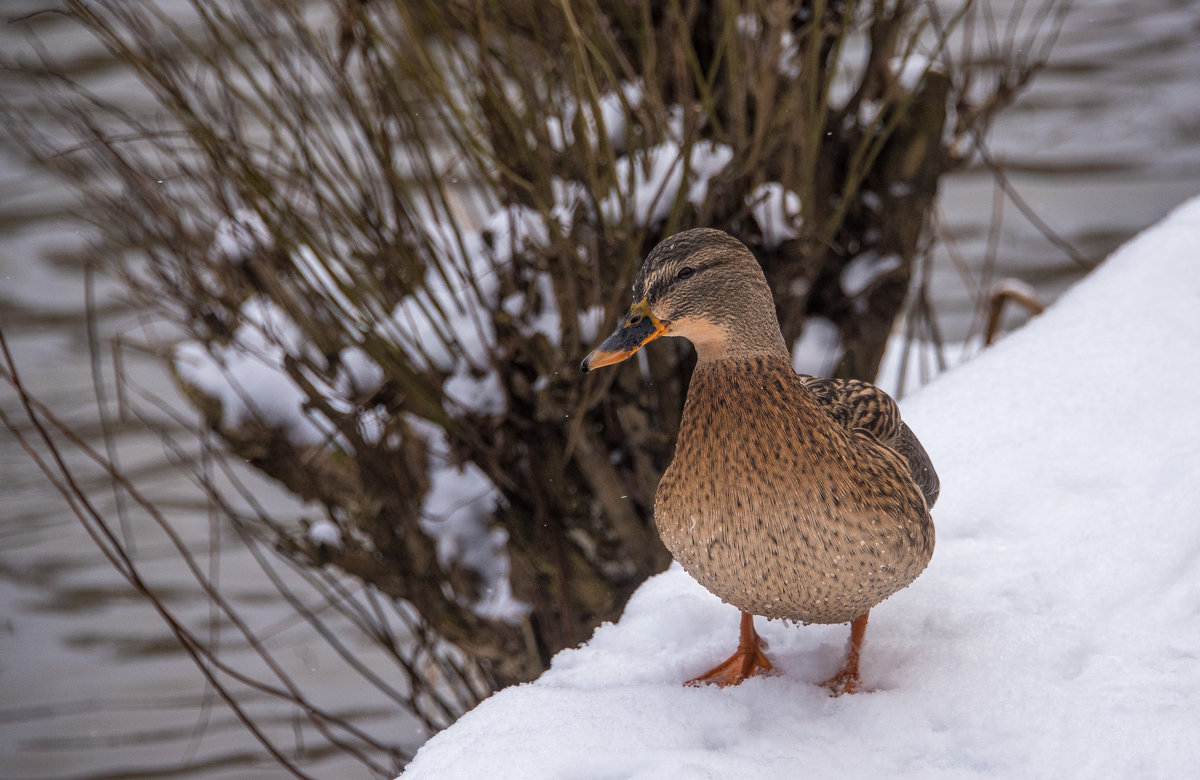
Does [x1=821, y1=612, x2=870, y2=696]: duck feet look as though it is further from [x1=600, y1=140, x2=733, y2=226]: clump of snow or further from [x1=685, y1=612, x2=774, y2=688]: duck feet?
[x1=600, y1=140, x2=733, y2=226]: clump of snow

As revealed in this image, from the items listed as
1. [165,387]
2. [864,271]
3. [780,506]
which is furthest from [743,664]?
[165,387]

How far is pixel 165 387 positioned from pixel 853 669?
5.91 metres

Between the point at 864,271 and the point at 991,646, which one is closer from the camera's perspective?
the point at 991,646

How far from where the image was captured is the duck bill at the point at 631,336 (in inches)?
66.1

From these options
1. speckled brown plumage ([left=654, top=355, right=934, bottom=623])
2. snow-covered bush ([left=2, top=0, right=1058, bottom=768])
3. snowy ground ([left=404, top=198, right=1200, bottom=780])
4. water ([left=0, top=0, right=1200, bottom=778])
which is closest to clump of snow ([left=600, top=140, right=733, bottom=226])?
snow-covered bush ([left=2, top=0, right=1058, bottom=768])

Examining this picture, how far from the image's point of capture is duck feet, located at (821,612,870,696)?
1.82 m

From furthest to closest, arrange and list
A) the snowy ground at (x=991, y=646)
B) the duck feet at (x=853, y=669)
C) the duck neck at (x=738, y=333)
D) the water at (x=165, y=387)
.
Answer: the water at (x=165, y=387) → the duck feet at (x=853, y=669) → the duck neck at (x=738, y=333) → the snowy ground at (x=991, y=646)

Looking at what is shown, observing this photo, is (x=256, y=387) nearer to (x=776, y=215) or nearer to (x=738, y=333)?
(x=776, y=215)

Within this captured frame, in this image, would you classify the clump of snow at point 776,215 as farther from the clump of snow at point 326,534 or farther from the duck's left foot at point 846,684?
the clump of snow at point 326,534

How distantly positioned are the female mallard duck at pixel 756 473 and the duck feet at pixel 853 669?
18 mm

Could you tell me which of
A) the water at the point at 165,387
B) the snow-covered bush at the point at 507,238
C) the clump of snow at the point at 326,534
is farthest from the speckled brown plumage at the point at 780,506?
the water at the point at 165,387

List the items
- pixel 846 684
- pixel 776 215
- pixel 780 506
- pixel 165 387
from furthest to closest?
pixel 165 387, pixel 776 215, pixel 846 684, pixel 780 506

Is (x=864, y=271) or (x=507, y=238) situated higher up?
(x=507, y=238)

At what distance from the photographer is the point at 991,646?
1862mm
